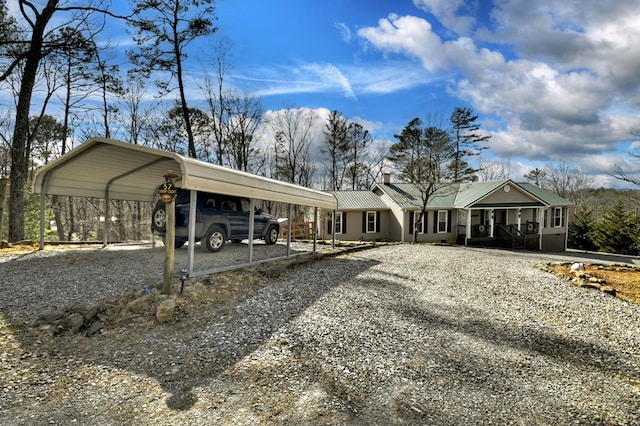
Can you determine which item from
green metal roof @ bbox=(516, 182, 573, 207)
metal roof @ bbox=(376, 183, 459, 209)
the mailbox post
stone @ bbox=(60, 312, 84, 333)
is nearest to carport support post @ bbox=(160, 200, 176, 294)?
the mailbox post

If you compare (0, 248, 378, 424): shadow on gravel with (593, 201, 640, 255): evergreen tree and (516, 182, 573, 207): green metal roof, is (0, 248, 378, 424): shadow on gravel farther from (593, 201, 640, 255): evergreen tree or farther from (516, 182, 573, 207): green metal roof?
(593, 201, 640, 255): evergreen tree

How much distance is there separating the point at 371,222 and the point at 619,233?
62.4 ft

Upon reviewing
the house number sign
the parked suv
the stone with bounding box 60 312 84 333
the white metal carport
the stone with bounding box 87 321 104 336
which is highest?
the white metal carport

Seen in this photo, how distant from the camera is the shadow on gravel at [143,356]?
10.7 ft

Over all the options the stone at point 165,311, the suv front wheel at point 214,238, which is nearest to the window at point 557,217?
the suv front wheel at point 214,238

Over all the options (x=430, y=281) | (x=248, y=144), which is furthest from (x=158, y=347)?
(x=248, y=144)

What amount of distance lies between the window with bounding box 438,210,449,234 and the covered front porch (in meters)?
1.07

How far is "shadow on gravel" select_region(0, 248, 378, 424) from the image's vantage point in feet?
10.7

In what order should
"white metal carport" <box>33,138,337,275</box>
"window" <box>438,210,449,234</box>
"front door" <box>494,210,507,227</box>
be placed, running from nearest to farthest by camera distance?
"white metal carport" <box>33,138,337,275</box> < "window" <box>438,210,449,234</box> < "front door" <box>494,210,507,227</box>

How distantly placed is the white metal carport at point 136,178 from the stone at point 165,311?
1.24m

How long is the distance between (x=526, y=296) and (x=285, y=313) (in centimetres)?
630

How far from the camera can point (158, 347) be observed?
4.43 metres

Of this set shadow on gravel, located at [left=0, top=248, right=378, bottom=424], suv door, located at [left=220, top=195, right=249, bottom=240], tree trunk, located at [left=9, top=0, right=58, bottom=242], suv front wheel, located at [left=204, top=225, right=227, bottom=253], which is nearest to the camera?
shadow on gravel, located at [left=0, top=248, right=378, bottom=424]

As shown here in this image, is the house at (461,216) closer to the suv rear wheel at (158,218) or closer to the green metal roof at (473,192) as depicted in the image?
the green metal roof at (473,192)
